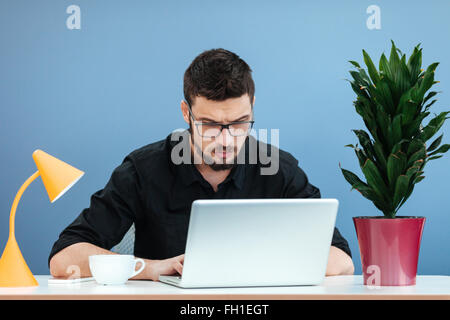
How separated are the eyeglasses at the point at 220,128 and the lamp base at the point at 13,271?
2.34 ft

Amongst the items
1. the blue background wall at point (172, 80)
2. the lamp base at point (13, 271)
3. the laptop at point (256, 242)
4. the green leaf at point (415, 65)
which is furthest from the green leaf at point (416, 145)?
the blue background wall at point (172, 80)

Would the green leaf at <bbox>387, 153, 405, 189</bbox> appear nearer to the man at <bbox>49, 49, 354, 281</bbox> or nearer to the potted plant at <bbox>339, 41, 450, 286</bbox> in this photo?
the potted plant at <bbox>339, 41, 450, 286</bbox>

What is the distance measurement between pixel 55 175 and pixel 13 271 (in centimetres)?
25

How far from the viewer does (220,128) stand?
5.93 ft

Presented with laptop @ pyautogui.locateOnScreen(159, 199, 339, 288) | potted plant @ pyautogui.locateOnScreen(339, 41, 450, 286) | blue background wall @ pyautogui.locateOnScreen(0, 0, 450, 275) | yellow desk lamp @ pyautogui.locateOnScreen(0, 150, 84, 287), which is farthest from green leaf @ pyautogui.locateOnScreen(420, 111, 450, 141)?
blue background wall @ pyautogui.locateOnScreen(0, 0, 450, 275)

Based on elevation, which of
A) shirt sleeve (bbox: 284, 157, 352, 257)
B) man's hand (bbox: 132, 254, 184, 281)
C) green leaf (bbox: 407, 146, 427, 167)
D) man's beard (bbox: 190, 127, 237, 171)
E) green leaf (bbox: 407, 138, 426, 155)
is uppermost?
green leaf (bbox: 407, 138, 426, 155)

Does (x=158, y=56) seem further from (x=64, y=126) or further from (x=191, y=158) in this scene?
(x=191, y=158)

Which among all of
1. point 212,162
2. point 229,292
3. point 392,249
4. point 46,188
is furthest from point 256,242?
point 212,162

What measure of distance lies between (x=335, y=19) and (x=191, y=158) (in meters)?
1.01

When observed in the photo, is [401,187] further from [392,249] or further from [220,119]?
[220,119]

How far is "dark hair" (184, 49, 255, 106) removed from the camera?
1800mm

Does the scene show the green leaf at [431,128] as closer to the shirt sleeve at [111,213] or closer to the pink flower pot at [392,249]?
the pink flower pot at [392,249]
